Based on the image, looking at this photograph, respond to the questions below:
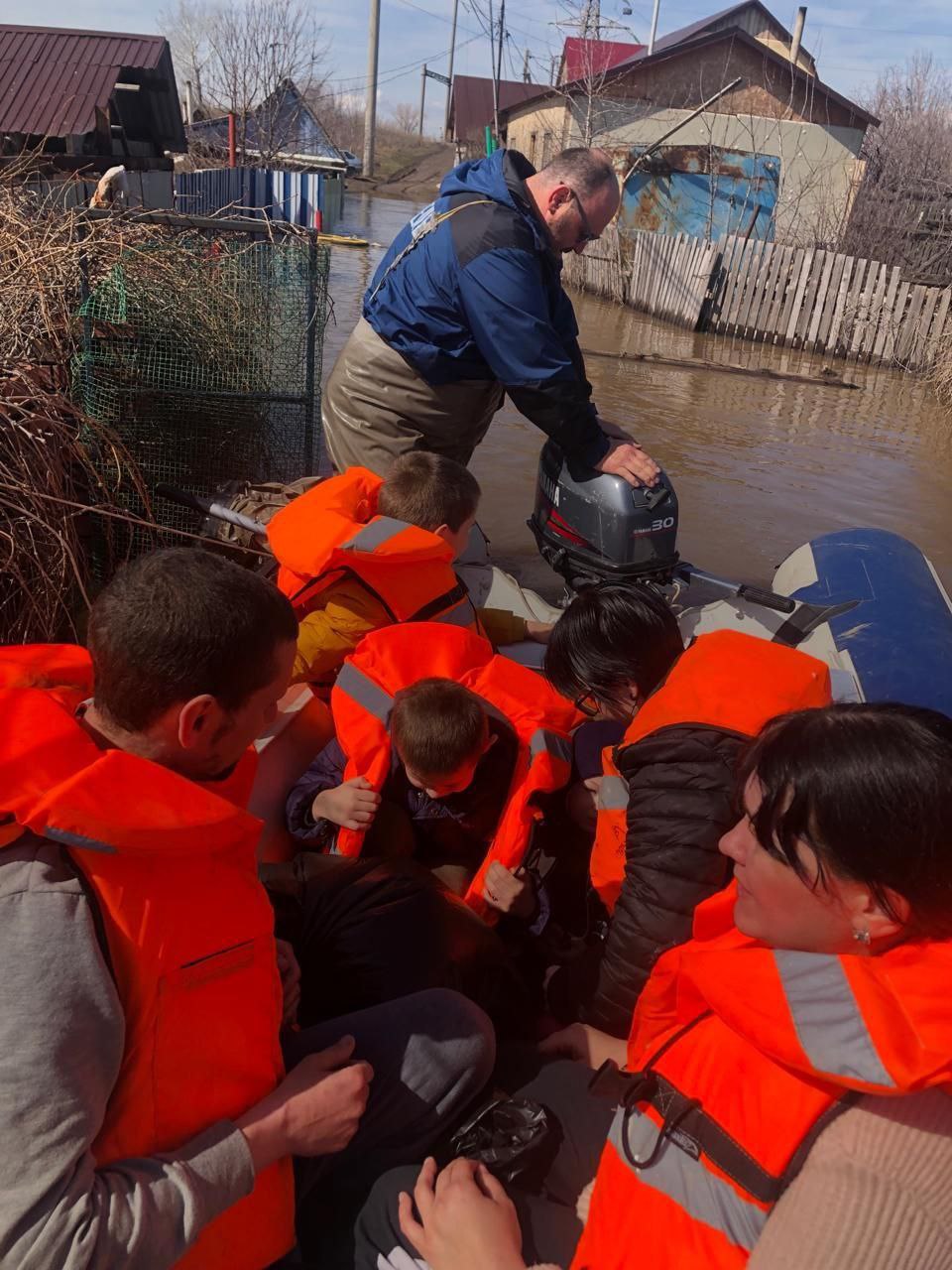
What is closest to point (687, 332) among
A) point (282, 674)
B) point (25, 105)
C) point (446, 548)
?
point (25, 105)

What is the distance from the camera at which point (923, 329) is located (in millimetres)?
13680

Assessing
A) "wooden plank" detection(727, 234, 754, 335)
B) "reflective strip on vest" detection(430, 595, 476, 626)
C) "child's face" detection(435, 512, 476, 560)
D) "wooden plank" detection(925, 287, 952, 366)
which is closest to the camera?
"reflective strip on vest" detection(430, 595, 476, 626)

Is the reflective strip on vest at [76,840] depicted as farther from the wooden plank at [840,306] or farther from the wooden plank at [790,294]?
the wooden plank at [790,294]

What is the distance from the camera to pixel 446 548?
2865 mm

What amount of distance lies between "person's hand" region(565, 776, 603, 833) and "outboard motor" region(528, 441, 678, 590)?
3.85ft

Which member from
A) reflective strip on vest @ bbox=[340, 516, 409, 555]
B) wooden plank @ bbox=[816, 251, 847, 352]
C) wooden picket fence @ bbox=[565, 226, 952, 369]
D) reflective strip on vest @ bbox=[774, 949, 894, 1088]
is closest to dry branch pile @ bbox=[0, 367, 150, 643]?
reflective strip on vest @ bbox=[340, 516, 409, 555]

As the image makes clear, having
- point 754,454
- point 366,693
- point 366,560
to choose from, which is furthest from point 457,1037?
point 754,454

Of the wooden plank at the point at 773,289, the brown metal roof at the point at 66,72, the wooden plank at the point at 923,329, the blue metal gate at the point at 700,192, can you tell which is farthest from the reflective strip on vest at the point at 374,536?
the blue metal gate at the point at 700,192

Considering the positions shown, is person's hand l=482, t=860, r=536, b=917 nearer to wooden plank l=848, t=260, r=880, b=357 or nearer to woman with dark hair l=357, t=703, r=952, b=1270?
woman with dark hair l=357, t=703, r=952, b=1270

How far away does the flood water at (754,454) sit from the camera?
630cm

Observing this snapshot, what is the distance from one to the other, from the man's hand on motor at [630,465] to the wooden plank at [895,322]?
40.3 ft

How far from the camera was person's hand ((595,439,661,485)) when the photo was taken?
3.59 m

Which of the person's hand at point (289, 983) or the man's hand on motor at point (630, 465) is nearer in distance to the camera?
the person's hand at point (289, 983)

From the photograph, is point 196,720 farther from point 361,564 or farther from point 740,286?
point 740,286
